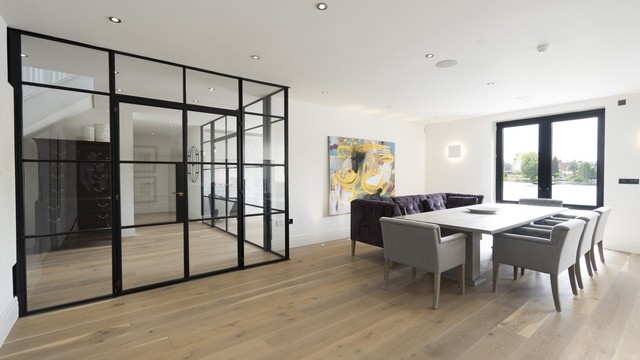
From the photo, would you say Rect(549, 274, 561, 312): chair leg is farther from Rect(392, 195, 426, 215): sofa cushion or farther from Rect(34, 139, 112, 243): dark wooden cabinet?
Rect(34, 139, 112, 243): dark wooden cabinet

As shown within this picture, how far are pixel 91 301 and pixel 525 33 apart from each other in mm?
4951

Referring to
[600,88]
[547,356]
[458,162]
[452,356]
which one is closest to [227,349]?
[452,356]

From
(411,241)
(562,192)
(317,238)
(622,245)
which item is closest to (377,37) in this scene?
(411,241)

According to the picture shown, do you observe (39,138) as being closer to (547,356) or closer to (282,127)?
(282,127)

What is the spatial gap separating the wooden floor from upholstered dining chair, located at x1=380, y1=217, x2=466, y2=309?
37 cm

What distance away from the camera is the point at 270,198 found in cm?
445

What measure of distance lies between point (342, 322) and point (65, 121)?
3279 mm

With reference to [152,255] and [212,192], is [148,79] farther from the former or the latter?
[152,255]

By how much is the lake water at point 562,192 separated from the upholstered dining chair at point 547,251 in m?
3.11

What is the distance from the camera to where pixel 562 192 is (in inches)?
222

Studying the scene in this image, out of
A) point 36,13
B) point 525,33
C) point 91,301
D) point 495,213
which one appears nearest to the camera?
point 36,13

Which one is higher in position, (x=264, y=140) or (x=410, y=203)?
(x=264, y=140)

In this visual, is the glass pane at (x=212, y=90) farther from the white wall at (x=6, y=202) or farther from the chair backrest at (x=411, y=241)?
the chair backrest at (x=411, y=241)

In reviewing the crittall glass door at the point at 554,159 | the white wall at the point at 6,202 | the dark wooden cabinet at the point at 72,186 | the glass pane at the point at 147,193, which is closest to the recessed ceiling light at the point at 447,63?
the glass pane at the point at 147,193
